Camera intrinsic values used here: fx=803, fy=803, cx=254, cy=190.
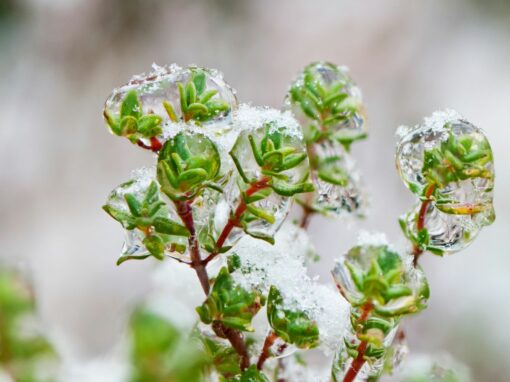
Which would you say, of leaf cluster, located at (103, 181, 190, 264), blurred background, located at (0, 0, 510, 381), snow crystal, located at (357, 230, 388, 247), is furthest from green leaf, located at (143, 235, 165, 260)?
blurred background, located at (0, 0, 510, 381)

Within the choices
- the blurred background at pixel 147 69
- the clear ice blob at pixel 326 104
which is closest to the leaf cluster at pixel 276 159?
the clear ice blob at pixel 326 104

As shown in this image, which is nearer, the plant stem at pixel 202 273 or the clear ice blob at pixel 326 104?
the plant stem at pixel 202 273

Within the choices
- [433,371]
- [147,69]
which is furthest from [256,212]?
[147,69]

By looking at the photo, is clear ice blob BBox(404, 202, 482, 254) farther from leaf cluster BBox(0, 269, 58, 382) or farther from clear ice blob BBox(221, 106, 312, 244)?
leaf cluster BBox(0, 269, 58, 382)

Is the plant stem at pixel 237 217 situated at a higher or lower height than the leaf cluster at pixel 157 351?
higher

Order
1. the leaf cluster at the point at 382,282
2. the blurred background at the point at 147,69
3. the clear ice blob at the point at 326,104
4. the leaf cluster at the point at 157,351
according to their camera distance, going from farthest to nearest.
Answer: the blurred background at the point at 147,69 < the clear ice blob at the point at 326,104 < the leaf cluster at the point at 382,282 < the leaf cluster at the point at 157,351

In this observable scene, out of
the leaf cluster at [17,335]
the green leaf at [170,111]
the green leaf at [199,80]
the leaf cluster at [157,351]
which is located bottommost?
the leaf cluster at [157,351]

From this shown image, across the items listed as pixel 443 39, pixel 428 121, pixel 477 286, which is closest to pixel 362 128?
pixel 428 121

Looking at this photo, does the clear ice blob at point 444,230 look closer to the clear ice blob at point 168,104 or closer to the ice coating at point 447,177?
the ice coating at point 447,177

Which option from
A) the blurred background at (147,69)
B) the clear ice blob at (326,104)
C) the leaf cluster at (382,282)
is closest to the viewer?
the leaf cluster at (382,282)

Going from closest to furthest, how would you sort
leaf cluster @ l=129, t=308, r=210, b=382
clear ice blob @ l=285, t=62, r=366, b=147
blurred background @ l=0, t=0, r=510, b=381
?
leaf cluster @ l=129, t=308, r=210, b=382, clear ice blob @ l=285, t=62, r=366, b=147, blurred background @ l=0, t=0, r=510, b=381
